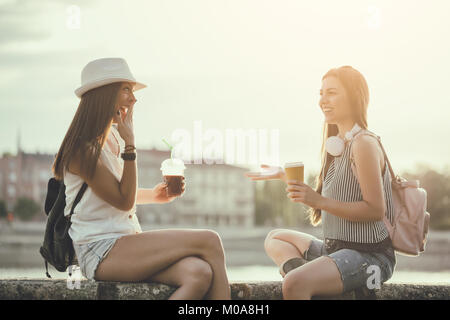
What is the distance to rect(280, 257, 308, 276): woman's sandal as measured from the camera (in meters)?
2.97

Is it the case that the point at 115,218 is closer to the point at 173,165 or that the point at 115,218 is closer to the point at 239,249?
the point at 173,165

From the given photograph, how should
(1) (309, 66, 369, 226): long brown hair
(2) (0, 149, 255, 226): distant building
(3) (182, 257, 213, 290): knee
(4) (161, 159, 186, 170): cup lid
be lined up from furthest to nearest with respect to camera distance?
(2) (0, 149, 255, 226): distant building → (4) (161, 159, 186, 170): cup lid → (1) (309, 66, 369, 226): long brown hair → (3) (182, 257, 213, 290): knee

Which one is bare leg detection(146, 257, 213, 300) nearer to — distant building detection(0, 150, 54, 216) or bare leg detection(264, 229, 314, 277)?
bare leg detection(264, 229, 314, 277)

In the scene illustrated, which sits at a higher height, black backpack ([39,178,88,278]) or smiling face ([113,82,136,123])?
smiling face ([113,82,136,123])

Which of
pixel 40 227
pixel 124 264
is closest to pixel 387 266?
pixel 124 264

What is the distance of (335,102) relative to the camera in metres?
2.93

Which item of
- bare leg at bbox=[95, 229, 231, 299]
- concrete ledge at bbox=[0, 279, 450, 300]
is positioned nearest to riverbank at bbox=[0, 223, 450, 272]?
concrete ledge at bbox=[0, 279, 450, 300]

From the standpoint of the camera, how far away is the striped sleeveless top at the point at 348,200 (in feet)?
9.04

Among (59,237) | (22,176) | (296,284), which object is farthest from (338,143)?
(22,176)

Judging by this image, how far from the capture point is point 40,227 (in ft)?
240

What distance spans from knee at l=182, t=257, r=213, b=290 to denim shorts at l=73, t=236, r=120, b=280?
339 millimetres

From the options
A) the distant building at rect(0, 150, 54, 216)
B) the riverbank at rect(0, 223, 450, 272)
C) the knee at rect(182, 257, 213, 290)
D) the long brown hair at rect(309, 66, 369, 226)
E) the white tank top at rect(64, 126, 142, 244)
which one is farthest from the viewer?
the distant building at rect(0, 150, 54, 216)
